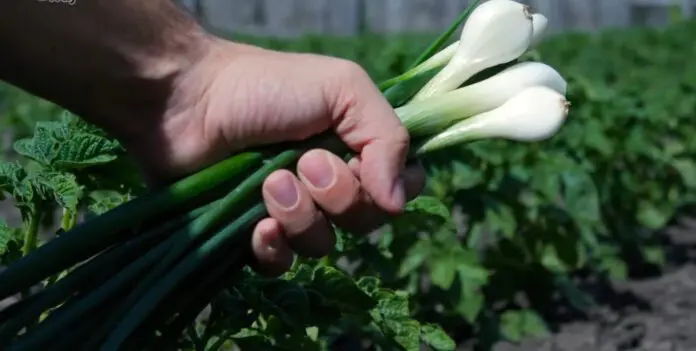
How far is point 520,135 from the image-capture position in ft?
6.82

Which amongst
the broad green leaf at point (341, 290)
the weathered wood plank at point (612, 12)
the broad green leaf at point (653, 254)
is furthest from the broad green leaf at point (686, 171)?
the weathered wood plank at point (612, 12)

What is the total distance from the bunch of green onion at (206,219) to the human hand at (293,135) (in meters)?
0.04

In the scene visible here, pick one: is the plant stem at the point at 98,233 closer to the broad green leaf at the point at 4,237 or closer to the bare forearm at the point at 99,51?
the bare forearm at the point at 99,51

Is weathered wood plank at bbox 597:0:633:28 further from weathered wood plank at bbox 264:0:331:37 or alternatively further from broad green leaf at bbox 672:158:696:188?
broad green leaf at bbox 672:158:696:188

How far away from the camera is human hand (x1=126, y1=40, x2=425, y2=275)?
2070mm

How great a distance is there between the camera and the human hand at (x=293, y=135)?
207 cm

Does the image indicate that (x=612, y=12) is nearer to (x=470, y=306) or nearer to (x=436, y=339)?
(x=470, y=306)

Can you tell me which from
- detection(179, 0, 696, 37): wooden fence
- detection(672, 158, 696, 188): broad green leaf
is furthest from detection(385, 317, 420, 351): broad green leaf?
detection(179, 0, 696, 37): wooden fence

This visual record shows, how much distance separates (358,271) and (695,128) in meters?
3.55

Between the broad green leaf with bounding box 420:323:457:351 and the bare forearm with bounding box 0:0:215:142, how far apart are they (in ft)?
2.58

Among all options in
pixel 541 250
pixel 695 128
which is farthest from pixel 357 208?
pixel 695 128

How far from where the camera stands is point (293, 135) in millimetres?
2125

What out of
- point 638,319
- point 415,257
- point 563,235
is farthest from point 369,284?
point 638,319

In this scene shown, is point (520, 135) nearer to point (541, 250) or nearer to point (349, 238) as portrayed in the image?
point (349, 238)
